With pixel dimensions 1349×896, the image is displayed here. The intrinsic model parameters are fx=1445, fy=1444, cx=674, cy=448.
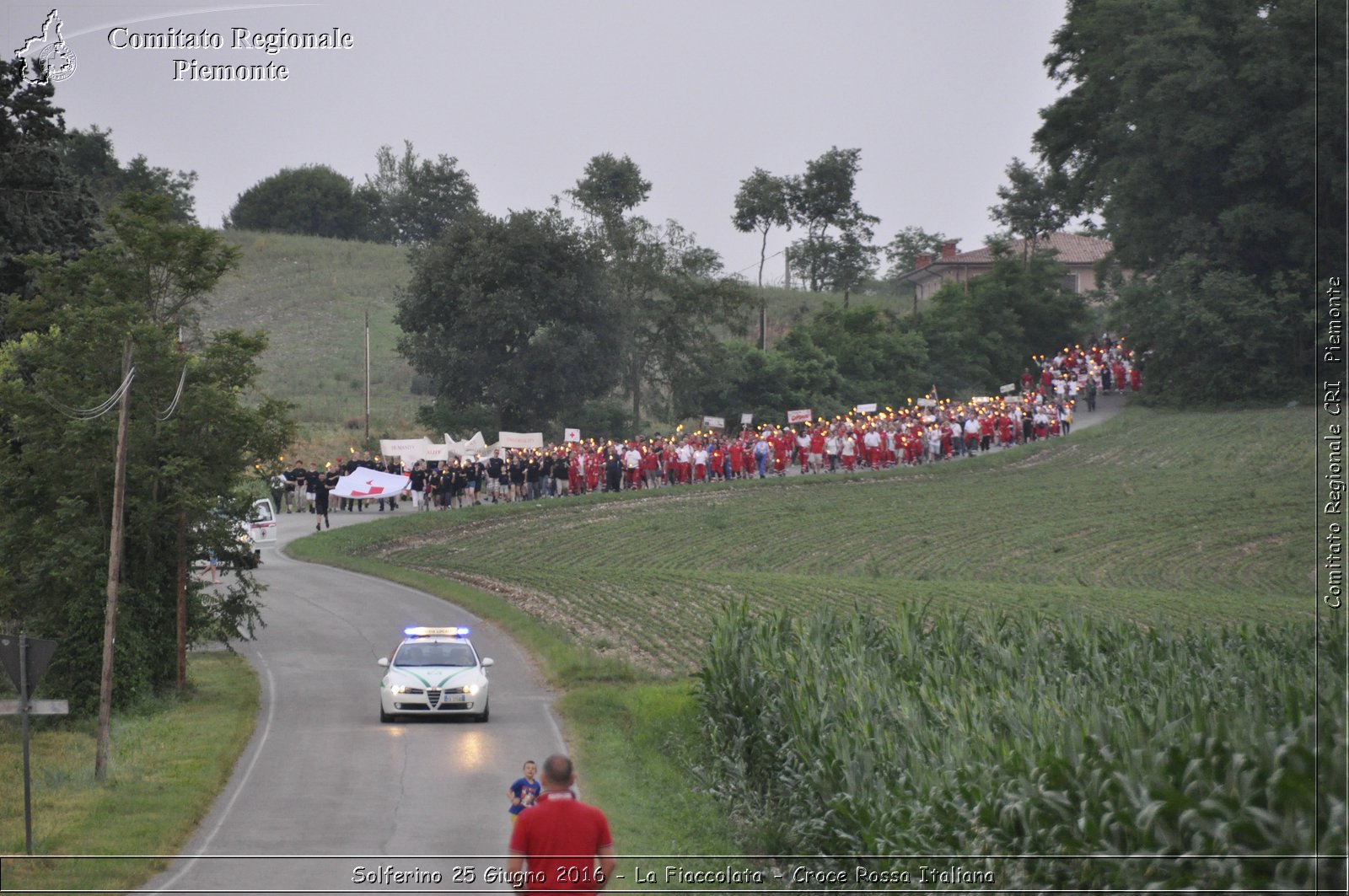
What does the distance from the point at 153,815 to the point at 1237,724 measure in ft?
45.9

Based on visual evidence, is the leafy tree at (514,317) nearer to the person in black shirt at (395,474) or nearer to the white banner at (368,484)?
the person in black shirt at (395,474)

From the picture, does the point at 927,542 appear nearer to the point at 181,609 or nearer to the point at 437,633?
the point at 437,633

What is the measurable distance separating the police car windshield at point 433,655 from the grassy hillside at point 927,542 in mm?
4562

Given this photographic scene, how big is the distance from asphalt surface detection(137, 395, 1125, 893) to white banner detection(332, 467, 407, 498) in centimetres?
1813

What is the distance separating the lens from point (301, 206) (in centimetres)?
14038

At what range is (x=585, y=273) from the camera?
224 ft

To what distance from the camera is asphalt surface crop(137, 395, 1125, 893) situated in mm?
16359

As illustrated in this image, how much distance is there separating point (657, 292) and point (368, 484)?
23449 mm

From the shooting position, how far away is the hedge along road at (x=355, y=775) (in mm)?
16594

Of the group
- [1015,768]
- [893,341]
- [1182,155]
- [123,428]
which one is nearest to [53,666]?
[123,428]

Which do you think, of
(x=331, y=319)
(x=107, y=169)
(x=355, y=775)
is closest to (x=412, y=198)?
(x=331, y=319)

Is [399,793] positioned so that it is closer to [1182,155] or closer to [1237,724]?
[1237,724]

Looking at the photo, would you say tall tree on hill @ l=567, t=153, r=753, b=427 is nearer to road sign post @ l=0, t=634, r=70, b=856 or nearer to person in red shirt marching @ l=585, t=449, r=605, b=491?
person in red shirt marching @ l=585, t=449, r=605, b=491

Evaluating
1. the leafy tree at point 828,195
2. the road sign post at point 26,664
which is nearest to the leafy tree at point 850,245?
the leafy tree at point 828,195
